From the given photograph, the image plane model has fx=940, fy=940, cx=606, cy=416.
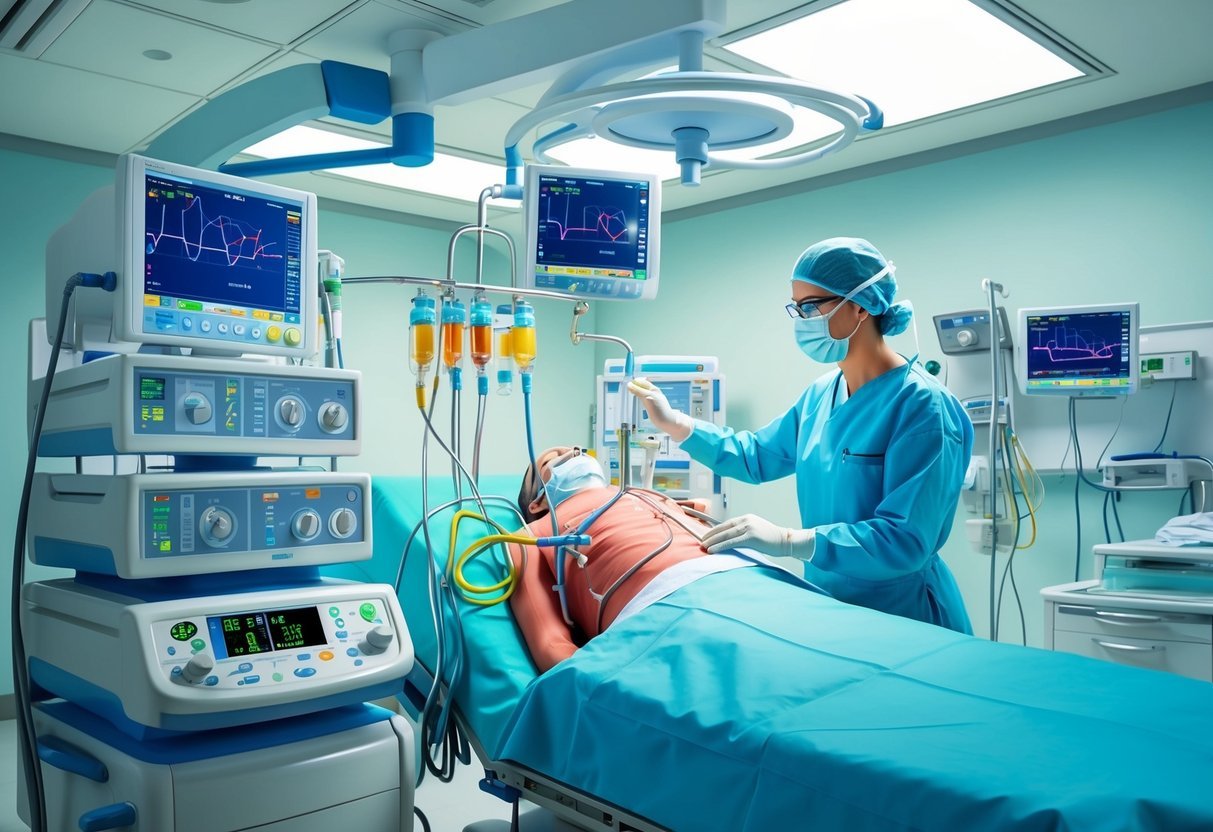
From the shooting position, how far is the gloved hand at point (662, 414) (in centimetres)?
240

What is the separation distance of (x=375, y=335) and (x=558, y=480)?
287 centimetres

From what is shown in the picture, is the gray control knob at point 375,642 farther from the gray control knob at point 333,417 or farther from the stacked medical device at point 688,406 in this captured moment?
the stacked medical device at point 688,406

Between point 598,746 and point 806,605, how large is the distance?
0.46m

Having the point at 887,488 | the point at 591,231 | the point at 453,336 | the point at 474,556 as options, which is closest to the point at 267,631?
the point at 474,556

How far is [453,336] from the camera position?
192 cm

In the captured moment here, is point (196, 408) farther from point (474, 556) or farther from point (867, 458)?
point (867, 458)

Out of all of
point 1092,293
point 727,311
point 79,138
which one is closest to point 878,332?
point 1092,293

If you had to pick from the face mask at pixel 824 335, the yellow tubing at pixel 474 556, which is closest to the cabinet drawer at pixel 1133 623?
the face mask at pixel 824 335

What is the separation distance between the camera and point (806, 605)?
1708 millimetres

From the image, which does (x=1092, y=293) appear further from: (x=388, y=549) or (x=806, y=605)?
(x=388, y=549)

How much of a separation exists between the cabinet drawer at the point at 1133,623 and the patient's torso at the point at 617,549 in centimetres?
132

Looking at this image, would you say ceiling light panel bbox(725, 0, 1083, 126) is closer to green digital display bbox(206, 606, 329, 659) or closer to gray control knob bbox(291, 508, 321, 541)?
gray control knob bbox(291, 508, 321, 541)

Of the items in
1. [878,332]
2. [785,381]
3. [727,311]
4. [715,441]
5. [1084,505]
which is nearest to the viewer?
[878,332]

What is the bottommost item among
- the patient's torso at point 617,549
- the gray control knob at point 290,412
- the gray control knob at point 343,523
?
the patient's torso at point 617,549
